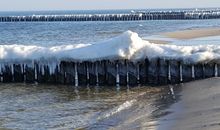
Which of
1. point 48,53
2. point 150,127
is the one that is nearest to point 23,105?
point 48,53

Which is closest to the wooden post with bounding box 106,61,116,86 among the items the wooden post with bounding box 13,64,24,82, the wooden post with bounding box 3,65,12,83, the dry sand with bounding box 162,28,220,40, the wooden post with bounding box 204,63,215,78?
the wooden post with bounding box 204,63,215,78

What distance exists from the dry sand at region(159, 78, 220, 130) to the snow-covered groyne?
8.07ft

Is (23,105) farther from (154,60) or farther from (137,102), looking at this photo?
(154,60)

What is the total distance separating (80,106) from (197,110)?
5672 millimetres

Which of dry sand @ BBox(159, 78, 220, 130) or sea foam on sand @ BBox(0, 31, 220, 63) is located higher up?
sea foam on sand @ BBox(0, 31, 220, 63)

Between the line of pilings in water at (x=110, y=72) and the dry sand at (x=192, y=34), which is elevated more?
the line of pilings in water at (x=110, y=72)

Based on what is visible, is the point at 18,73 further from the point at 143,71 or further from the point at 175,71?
the point at 175,71

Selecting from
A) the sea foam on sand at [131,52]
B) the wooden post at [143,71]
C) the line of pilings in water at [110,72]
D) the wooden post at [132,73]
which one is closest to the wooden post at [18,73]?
the line of pilings in water at [110,72]

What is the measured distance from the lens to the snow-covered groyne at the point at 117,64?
2134 cm

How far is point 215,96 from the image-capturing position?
592 inches

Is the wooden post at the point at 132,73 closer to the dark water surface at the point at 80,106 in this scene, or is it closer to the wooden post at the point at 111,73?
the wooden post at the point at 111,73

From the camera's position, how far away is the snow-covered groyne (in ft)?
70.0

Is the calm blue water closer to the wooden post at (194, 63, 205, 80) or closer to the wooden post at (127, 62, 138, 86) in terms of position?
the wooden post at (127, 62, 138, 86)

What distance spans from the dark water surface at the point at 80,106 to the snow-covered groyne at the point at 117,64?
32.5 inches
